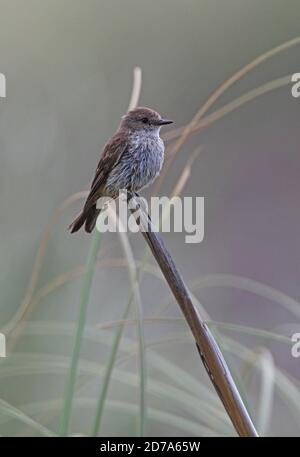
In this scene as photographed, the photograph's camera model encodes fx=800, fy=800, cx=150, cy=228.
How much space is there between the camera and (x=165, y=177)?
381 cm

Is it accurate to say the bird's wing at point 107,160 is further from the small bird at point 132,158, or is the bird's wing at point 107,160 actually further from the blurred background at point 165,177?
the blurred background at point 165,177


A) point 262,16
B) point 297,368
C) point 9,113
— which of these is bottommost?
point 297,368

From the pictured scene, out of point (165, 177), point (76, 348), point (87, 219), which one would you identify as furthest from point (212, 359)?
point (165, 177)

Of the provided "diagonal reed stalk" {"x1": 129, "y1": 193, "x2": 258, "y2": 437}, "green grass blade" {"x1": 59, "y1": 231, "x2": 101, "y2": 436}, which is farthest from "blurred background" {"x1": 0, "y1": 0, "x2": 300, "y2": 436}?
"diagonal reed stalk" {"x1": 129, "y1": 193, "x2": 258, "y2": 437}

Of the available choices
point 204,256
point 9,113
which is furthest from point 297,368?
point 9,113

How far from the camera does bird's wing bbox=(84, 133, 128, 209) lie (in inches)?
82.6

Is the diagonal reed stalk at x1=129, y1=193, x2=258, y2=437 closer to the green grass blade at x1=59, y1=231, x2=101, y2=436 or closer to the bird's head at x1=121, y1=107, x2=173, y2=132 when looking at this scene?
the green grass blade at x1=59, y1=231, x2=101, y2=436

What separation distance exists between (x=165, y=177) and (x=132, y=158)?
63.4 inches

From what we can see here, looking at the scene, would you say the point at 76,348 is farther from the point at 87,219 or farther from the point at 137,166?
the point at 137,166

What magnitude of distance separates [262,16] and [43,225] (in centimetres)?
269

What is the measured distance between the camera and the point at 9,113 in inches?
148
